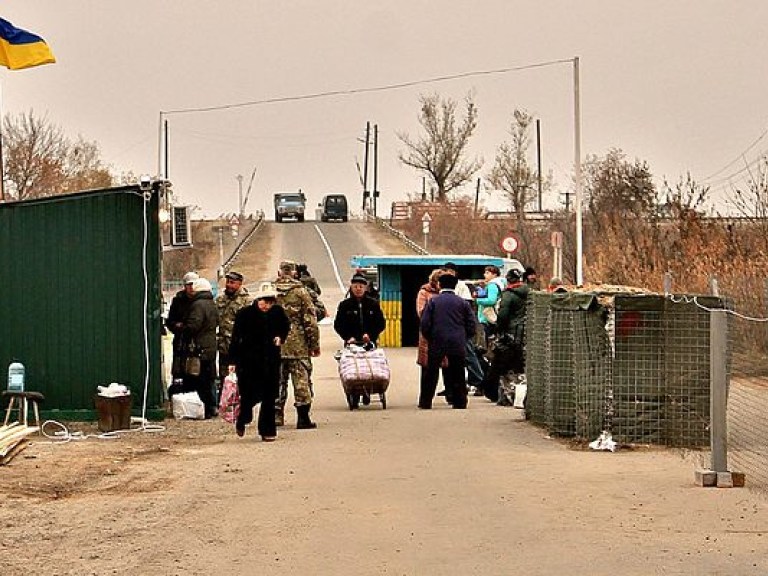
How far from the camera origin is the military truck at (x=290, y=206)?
109113 mm

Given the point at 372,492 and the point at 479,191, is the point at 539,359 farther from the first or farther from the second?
the point at 479,191

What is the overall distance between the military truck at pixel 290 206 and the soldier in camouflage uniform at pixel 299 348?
298 feet

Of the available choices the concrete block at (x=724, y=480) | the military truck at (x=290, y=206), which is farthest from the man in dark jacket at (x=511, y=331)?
the military truck at (x=290, y=206)

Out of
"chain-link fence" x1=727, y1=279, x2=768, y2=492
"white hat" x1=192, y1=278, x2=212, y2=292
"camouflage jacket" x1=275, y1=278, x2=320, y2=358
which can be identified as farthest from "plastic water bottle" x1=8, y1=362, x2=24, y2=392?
"chain-link fence" x1=727, y1=279, x2=768, y2=492

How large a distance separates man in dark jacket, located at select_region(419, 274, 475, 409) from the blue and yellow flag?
19.7ft

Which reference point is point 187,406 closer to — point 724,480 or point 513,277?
point 513,277

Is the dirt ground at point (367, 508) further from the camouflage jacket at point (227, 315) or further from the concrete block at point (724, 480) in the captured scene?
the camouflage jacket at point (227, 315)

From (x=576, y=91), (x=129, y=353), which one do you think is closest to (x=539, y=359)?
(x=129, y=353)

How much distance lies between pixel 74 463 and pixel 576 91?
26191 millimetres

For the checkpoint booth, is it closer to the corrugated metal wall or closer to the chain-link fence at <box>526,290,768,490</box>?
the corrugated metal wall

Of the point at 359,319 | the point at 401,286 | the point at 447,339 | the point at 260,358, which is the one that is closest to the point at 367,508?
the point at 260,358

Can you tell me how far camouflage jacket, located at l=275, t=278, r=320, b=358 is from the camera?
1830cm

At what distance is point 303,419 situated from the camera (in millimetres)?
18422

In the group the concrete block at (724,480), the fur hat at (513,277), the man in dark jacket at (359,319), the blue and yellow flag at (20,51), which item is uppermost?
the blue and yellow flag at (20,51)
